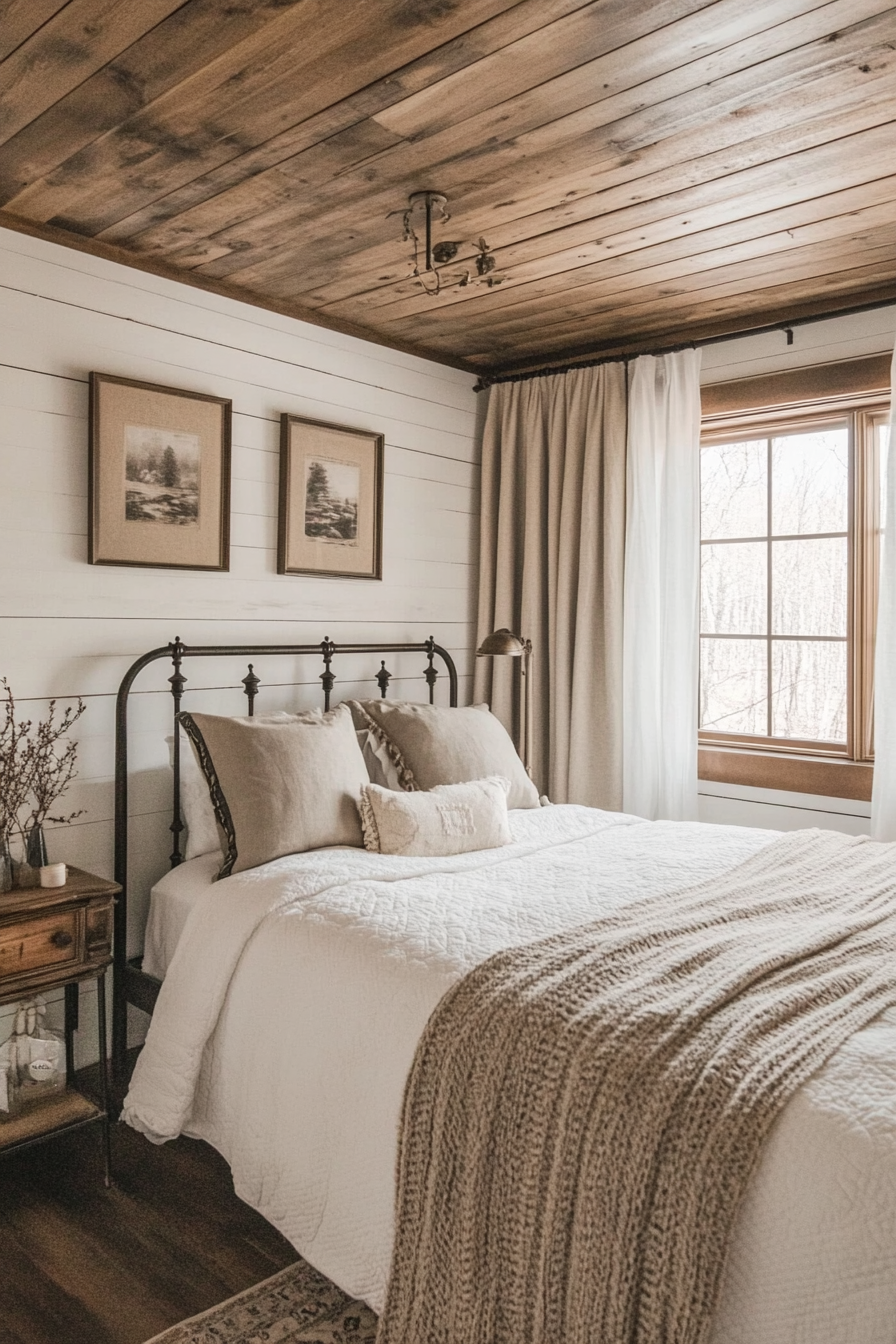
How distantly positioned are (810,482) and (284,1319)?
301 cm

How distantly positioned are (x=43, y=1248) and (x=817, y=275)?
3.31m

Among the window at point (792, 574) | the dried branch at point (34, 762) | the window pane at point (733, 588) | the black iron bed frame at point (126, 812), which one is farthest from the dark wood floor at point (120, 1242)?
the window pane at point (733, 588)

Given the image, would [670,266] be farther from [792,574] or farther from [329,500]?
[329,500]

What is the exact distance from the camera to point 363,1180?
1766 mm

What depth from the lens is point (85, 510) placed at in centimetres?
277

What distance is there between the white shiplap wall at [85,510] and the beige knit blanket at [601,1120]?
5.07ft

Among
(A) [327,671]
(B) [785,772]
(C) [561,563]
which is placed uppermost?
(C) [561,563]

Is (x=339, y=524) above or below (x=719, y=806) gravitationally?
above

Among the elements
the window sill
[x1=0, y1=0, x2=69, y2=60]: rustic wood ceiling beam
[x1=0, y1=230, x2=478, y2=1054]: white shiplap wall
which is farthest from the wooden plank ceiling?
the window sill

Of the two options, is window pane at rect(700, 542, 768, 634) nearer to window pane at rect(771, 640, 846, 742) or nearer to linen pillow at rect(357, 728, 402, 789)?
window pane at rect(771, 640, 846, 742)

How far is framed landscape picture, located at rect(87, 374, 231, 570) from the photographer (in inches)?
109

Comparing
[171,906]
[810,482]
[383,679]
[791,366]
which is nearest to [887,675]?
[810,482]

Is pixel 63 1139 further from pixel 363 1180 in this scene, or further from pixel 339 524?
pixel 339 524

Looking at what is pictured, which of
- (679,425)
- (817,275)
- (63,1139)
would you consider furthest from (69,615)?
(817,275)
